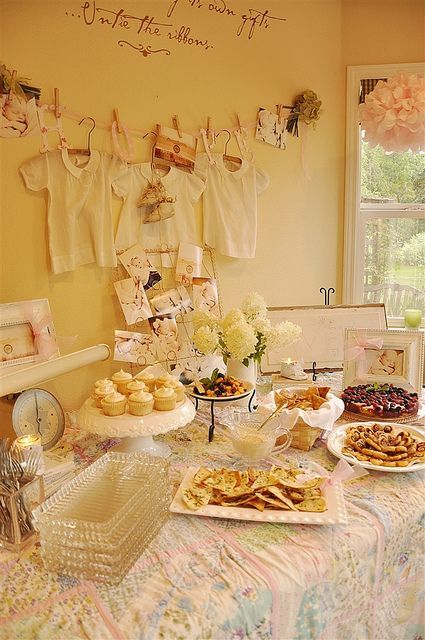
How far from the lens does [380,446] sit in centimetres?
141

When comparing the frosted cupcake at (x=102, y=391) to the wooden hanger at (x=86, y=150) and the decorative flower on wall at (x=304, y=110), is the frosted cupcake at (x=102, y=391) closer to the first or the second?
the wooden hanger at (x=86, y=150)

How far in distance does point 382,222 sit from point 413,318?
0.49m

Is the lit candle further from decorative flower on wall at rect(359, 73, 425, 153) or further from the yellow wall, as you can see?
decorative flower on wall at rect(359, 73, 425, 153)

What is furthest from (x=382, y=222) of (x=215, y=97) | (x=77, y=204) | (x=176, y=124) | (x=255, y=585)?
(x=255, y=585)

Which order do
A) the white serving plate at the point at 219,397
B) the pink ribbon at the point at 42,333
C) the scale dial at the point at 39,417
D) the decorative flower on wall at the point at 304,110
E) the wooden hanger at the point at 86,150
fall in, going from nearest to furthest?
the scale dial at the point at 39,417, the white serving plate at the point at 219,397, the pink ribbon at the point at 42,333, the wooden hanger at the point at 86,150, the decorative flower on wall at the point at 304,110

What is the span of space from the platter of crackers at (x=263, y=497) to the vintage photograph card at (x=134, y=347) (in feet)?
2.68

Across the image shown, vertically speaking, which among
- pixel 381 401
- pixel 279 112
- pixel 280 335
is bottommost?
pixel 381 401

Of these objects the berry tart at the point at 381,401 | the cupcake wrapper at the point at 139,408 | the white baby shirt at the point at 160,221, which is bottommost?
the berry tart at the point at 381,401

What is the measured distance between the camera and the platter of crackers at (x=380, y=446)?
1.34 metres

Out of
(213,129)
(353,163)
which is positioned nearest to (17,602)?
(213,129)

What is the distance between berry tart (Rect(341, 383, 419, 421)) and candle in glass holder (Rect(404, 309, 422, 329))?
63 cm

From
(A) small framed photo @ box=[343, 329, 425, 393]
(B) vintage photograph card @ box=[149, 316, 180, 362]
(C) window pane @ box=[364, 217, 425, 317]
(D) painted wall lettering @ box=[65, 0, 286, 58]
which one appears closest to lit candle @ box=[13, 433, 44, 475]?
(B) vintage photograph card @ box=[149, 316, 180, 362]

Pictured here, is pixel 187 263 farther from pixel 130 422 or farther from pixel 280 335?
pixel 130 422

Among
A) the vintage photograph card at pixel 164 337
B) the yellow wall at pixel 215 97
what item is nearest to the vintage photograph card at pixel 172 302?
the vintage photograph card at pixel 164 337
